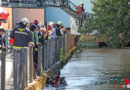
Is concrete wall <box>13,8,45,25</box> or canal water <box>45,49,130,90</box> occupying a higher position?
concrete wall <box>13,8,45,25</box>

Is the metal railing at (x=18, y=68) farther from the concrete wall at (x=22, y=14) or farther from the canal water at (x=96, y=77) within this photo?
the concrete wall at (x=22, y=14)

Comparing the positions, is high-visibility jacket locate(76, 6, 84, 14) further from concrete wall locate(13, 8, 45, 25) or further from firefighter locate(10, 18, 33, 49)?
firefighter locate(10, 18, 33, 49)

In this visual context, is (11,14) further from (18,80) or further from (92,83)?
(18,80)

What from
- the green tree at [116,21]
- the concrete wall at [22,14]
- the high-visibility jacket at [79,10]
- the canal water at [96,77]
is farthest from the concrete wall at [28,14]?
the canal water at [96,77]

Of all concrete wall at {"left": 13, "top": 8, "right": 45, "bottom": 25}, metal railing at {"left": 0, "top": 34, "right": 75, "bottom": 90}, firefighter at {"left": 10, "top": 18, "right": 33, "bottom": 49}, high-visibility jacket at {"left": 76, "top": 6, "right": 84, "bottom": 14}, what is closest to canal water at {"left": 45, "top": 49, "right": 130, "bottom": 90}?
metal railing at {"left": 0, "top": 34, "right": 75, "bottom": 90}

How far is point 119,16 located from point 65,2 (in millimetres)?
19531

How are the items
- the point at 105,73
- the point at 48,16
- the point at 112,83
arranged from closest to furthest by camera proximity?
the point at 112,83 → the point at 105,73 → the point at 48,16

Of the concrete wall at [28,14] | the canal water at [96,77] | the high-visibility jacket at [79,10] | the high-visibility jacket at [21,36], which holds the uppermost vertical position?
the high-visibility jacket at [79,10]

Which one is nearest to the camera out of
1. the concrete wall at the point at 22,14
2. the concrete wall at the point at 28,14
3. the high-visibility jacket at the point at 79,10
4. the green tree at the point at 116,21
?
the green tree at the point at 116,21

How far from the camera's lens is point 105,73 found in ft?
57.1

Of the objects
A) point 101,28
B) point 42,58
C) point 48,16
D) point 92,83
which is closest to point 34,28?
point 42,58

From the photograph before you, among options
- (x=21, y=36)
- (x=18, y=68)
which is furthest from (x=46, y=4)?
(x=18, y=68)

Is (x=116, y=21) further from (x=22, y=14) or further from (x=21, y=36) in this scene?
(x=22, y=14)

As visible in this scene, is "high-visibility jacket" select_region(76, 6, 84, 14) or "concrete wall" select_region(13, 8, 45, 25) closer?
"high-visibility jacket" select_region(76, 6, 84, 14)
